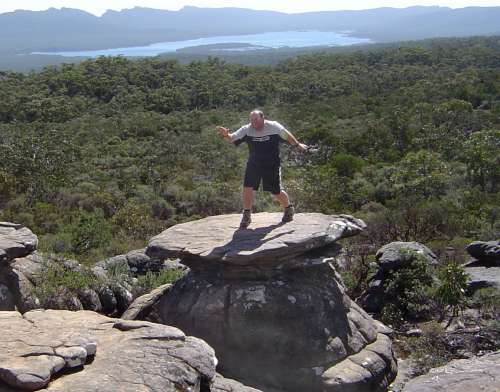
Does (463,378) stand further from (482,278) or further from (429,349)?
(482,278)

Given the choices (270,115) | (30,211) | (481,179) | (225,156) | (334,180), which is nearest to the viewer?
(30,211)

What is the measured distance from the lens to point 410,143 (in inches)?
1582

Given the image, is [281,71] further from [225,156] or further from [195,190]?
[195,190]

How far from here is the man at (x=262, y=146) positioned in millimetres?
9625

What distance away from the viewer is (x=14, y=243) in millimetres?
9586

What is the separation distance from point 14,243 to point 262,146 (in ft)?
12.9

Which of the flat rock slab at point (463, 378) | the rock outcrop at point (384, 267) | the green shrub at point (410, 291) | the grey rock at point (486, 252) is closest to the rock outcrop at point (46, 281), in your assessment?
the rock outcrop at point (384, 267)

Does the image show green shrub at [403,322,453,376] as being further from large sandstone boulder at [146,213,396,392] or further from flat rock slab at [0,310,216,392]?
flat rock slab at [0,310,216,392]

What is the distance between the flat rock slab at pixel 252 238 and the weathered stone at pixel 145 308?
0.75 m

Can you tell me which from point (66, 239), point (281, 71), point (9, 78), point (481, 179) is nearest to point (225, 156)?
point (481, 179)

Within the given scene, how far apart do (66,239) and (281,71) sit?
67.3 metres

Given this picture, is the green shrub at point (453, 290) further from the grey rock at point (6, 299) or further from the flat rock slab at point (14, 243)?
the grey rock at point (6, 299)

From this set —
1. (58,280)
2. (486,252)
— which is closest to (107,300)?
(58,280)

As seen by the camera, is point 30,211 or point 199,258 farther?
point 30,211
